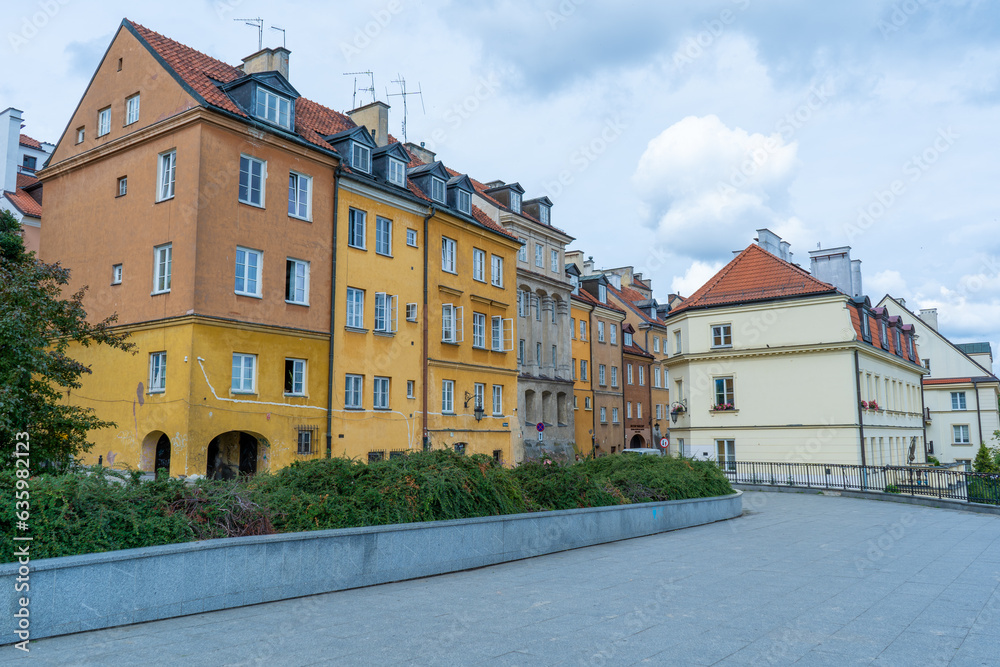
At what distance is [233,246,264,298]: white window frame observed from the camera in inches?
→ 893

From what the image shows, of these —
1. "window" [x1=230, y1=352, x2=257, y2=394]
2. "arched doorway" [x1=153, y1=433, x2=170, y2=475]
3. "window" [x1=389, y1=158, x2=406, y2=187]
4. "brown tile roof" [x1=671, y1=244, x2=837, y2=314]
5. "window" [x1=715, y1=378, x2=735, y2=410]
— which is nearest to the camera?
"window" [x1=230, y1=352, x2=257, y2=394]

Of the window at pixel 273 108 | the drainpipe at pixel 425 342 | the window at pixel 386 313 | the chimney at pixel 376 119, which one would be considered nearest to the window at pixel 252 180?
the window at pixel 273 108

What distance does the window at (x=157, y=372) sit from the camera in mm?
21630

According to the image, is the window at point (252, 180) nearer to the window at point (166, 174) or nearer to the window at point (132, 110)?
the window at point (166, 174)

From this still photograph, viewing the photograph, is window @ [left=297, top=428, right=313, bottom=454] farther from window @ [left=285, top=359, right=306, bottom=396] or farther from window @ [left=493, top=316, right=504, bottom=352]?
window @ [left=493, top=316, right=504, bottom=352]

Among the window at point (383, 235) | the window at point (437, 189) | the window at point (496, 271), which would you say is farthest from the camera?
the window at point (496, 271)

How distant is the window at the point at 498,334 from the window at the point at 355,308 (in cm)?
924

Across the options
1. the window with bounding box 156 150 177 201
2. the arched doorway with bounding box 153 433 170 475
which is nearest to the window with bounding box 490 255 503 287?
the window with bounding box 156 150 177 201

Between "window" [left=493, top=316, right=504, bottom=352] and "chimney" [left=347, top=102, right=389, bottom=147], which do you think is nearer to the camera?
"chimney" [left=347, top=102, right=389, bottom=147]

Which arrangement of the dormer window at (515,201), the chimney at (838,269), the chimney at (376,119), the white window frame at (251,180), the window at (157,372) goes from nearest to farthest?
the window at (157,372), the white window frame at (251,180), the chimney at (376,119), the dormer window at (515,201), the chimney at (838,269)

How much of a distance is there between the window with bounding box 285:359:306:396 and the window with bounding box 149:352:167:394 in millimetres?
3741

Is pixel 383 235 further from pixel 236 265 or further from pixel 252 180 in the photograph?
pixel 236 265

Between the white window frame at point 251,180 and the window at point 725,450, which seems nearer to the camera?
the white window frame at point 251,180

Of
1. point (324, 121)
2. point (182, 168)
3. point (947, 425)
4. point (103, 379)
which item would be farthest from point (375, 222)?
point (947, 425)
